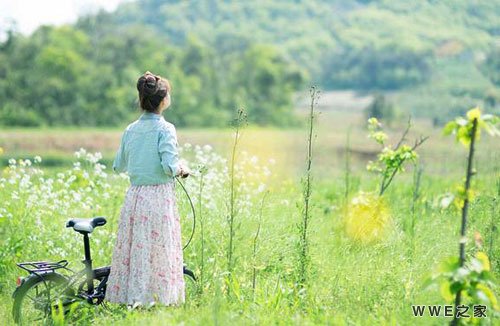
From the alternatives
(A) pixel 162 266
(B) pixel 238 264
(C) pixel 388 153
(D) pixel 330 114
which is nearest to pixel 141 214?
(A) pixel 162 266

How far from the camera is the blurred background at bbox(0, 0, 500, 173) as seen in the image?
45594 millimetres

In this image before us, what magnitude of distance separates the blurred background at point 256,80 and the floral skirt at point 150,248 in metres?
20.2

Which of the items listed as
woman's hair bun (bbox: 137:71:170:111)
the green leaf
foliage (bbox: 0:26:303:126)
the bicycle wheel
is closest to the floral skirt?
the bicycle wheel

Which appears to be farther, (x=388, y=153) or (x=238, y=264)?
(x=388, y=153)

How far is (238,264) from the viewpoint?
22.6 feet

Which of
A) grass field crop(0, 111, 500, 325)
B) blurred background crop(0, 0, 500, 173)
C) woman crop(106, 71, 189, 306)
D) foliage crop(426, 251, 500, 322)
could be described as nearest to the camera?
foliage crop(426, 251, 500, 322)

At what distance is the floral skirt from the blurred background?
796 inches

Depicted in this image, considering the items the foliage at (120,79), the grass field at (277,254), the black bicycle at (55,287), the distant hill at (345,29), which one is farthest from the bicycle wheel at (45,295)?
the distant hill at (345,29)

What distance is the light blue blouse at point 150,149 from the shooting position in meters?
5.66

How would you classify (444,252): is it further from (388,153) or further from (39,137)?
(39,137)

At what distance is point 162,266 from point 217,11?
119910 millimetres

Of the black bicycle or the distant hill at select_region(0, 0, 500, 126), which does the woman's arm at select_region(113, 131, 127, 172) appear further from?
the distant hill at select_region(0, 0, 500, 126)

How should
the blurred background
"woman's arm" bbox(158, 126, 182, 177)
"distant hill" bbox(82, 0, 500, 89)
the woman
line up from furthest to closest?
"distant hill" bbox(82, 0, 500, 89), the blurred background, the woman, "woman's arm" bbox(158, 126, 182, 177)

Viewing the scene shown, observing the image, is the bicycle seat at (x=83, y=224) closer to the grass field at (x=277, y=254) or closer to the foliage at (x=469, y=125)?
the grass field at (x=277, y=254)
